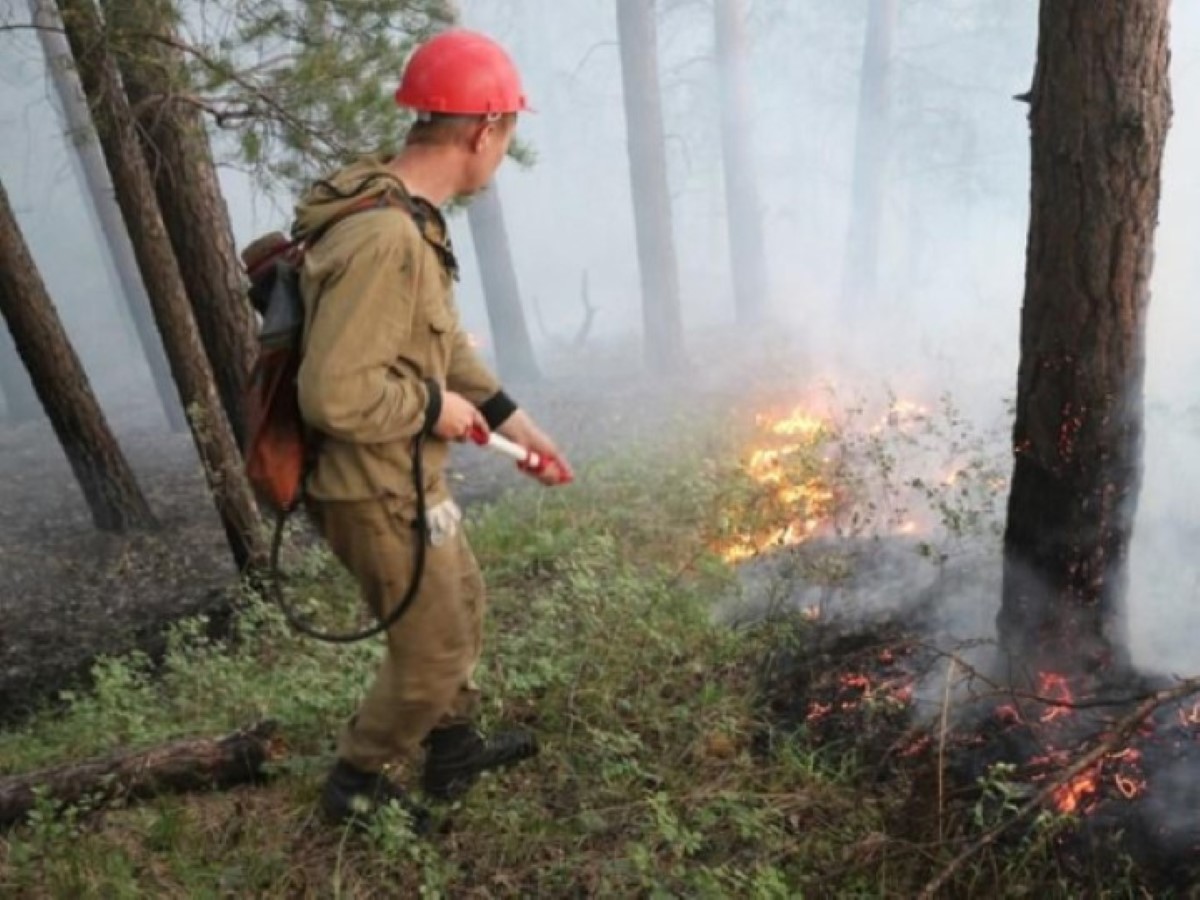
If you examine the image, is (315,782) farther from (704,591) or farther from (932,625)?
(932,625)

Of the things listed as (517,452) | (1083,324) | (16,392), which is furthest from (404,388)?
(16,392)

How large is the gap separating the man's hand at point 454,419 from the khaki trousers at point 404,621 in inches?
11.3

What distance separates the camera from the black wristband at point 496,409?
3422mm

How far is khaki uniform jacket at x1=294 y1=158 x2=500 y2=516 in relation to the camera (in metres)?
2.44

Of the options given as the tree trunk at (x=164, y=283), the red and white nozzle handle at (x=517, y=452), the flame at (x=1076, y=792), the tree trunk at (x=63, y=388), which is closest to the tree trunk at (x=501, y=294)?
the tree trunk at (x=63, y=388)

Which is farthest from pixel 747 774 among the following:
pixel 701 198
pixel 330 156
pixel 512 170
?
pixel 512 170

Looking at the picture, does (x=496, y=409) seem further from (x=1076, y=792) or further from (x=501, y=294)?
(x=501, y=294)

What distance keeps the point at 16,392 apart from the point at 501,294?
11.7 m

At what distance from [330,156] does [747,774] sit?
496 cm

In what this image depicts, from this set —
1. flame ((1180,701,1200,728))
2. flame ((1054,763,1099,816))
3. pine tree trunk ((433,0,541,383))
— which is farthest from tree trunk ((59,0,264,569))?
pine tree trunk ((433,0,541,383))

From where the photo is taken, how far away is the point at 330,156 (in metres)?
6.33

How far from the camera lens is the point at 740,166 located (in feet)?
64.9

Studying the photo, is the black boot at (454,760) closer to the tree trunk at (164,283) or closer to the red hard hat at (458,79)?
the red hard hat at (458,79)

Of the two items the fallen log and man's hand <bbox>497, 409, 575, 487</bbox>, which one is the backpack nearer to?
man's hand <bbox>497, 409, 575, 487</bbox>
